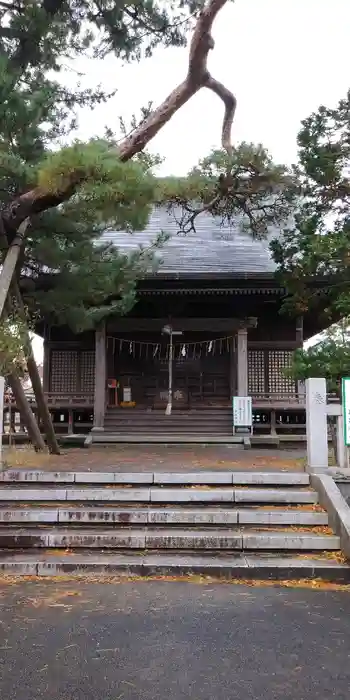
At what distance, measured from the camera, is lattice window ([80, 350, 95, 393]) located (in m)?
14.7

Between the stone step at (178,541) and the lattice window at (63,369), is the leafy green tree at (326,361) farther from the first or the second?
the lattice window at (63,369)

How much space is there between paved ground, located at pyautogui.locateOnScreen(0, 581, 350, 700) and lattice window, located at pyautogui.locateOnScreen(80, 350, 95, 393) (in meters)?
10.3

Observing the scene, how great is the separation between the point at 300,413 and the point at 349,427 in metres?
8.09

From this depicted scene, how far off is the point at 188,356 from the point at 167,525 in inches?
401

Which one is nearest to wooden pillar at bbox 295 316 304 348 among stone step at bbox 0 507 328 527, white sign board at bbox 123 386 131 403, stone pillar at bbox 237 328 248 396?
stone pillar at bbox 237 328 248 396

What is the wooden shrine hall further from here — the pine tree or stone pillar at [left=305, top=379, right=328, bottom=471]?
stone pillar at [left=305, top=379, right=328, bottom=471]

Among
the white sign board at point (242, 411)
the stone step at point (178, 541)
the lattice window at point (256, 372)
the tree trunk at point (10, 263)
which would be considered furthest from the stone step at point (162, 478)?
the lattice window at point (256, 372)

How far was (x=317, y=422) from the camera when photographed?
6520 millimetres

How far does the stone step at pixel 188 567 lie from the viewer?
4.72 metres

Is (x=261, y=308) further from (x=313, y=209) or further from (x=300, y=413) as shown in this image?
(x=313, y=209)

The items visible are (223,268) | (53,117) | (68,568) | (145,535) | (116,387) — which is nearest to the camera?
(68,568)

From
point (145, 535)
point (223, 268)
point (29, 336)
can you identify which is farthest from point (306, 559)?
point (223, 268)

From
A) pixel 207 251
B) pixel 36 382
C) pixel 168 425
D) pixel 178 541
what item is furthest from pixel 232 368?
pixel 178 541

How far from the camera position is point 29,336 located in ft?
27.1
